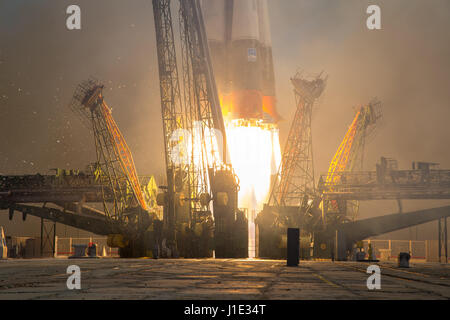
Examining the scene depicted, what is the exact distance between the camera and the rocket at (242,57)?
106 metres

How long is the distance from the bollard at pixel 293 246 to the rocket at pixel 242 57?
7169 centimetres

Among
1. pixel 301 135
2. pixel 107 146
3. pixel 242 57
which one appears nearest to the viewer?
pixel 107 146

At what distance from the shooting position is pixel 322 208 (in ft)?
271

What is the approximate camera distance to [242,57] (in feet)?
354

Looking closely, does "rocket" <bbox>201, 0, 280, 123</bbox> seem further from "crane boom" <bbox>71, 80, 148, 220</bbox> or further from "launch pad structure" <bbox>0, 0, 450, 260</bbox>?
"crane boom" <bbox>71, 80, 148, 220</bbox>

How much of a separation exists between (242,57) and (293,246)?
7962cm

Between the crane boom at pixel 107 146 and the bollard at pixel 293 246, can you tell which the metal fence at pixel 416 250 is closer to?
the crane boom at pixel 107 146

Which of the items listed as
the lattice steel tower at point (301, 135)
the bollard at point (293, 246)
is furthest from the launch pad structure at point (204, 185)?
the bollard at point (293, 246)

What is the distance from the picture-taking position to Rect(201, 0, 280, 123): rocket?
10588cm

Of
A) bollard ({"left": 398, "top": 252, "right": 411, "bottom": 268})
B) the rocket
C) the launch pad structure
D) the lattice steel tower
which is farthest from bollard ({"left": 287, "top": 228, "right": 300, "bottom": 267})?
the rocket

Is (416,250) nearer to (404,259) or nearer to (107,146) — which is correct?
(404,259)

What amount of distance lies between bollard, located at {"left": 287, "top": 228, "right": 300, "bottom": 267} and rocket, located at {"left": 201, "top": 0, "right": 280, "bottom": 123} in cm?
7169

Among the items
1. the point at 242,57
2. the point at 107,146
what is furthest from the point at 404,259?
the point at 242,57
